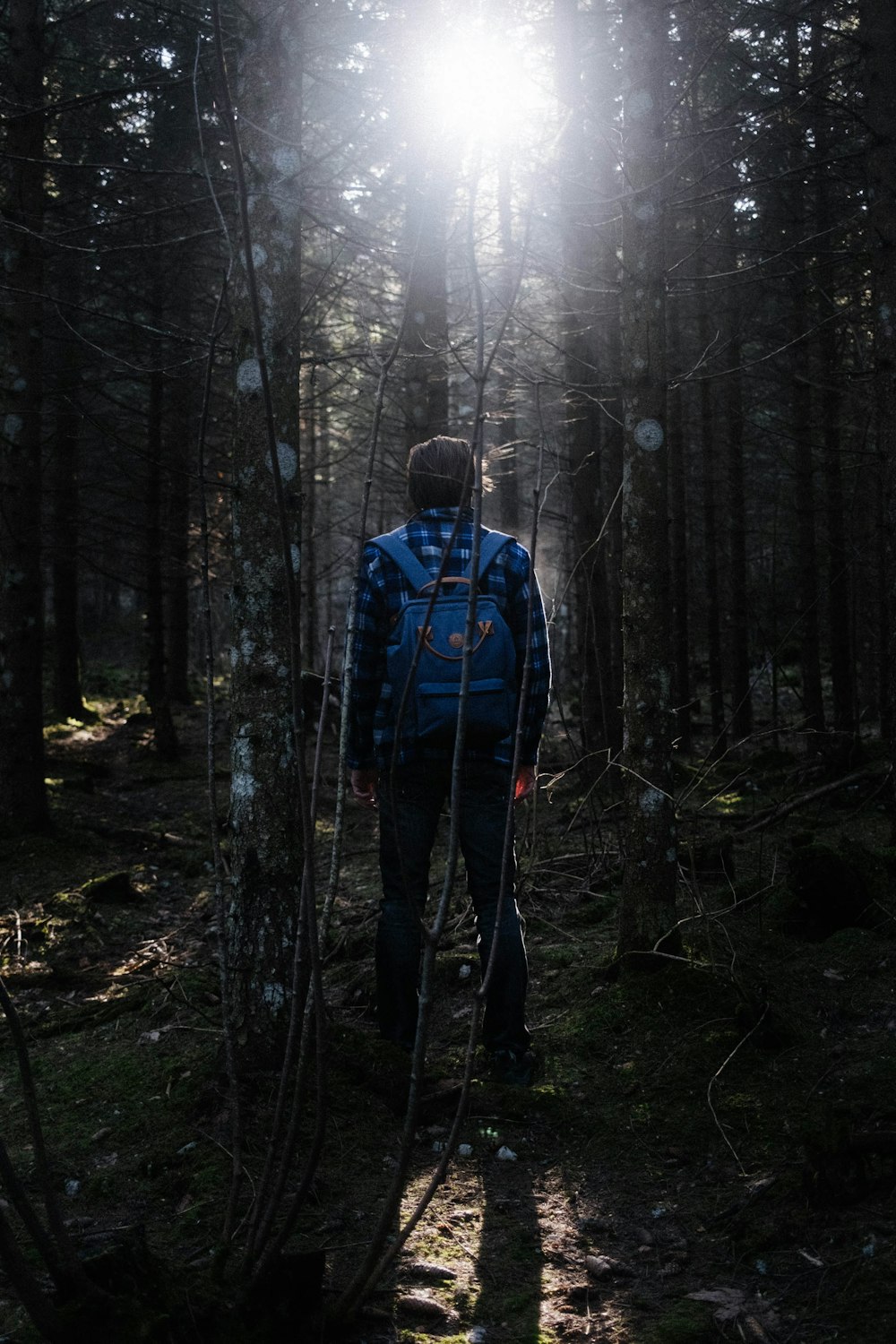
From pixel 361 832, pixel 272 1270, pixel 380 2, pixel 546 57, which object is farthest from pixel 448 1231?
pixel 546 57

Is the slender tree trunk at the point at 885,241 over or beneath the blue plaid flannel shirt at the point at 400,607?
over

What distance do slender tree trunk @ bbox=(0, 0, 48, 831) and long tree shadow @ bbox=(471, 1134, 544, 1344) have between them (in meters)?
7.18

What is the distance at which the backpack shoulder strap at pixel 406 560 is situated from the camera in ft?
12.1

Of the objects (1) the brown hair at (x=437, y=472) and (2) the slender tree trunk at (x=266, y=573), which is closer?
(2) the slender tree trunk at (x=266, y=573)

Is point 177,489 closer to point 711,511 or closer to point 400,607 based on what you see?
point 711,511

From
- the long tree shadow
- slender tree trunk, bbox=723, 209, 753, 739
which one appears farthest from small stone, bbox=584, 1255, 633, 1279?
slender tree trunk, bbox=723, 209, 753, 739

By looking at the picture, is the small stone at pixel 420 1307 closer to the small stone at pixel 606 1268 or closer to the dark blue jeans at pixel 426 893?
the small stone at pixel 606 1268

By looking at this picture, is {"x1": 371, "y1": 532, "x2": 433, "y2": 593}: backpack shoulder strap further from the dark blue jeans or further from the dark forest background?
the dark blue jeans

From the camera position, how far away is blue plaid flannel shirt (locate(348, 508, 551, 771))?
12.3ft

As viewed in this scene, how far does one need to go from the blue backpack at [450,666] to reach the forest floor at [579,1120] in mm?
1212

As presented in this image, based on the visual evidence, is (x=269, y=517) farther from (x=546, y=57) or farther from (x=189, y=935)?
(x=546, y=57)

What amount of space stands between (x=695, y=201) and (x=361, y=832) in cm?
652

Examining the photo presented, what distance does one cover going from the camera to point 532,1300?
256 cm

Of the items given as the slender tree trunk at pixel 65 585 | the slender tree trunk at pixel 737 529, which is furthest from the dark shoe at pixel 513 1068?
the slender tree trunk at pixel 65 585
